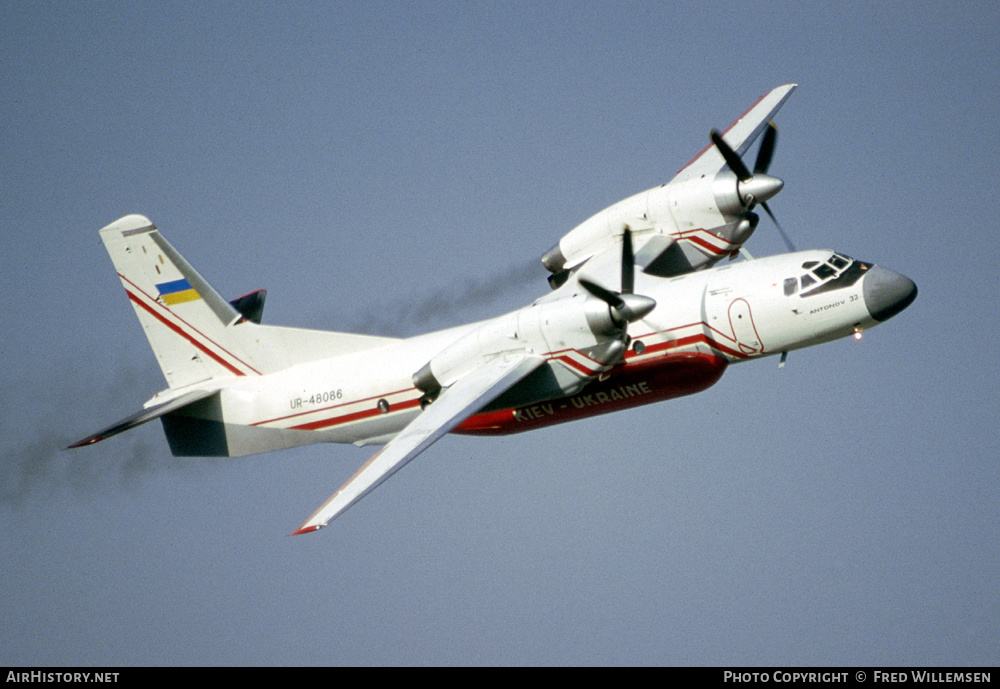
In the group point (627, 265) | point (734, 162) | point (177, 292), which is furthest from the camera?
point (177, 292)

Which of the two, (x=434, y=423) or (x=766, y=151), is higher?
(x=766, y=151)

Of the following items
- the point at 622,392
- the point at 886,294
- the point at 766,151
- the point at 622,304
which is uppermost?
the point at 766,151

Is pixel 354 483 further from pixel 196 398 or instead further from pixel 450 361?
pixel 196 398

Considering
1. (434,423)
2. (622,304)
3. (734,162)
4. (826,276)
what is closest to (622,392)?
(622,304)

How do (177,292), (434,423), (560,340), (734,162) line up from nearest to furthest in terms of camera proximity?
(434,423) < (560,340) < (734,162) < (177,292)

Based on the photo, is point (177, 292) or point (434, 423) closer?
point (434, 423)

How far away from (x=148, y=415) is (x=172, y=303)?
3.24 meters

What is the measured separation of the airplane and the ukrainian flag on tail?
0.12ft

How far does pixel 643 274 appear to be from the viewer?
28.8 meters

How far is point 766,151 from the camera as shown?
31.6 metres

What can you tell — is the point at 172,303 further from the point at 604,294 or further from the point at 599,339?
the point at 604,294

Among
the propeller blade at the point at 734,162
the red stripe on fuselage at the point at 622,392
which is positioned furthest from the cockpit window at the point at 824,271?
the propeller blade at the point at 734,162

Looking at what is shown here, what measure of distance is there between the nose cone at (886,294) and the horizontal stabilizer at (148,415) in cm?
1565

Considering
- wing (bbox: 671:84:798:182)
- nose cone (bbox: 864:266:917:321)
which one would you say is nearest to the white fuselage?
nose cone (bbox: 864:266:917:321)
